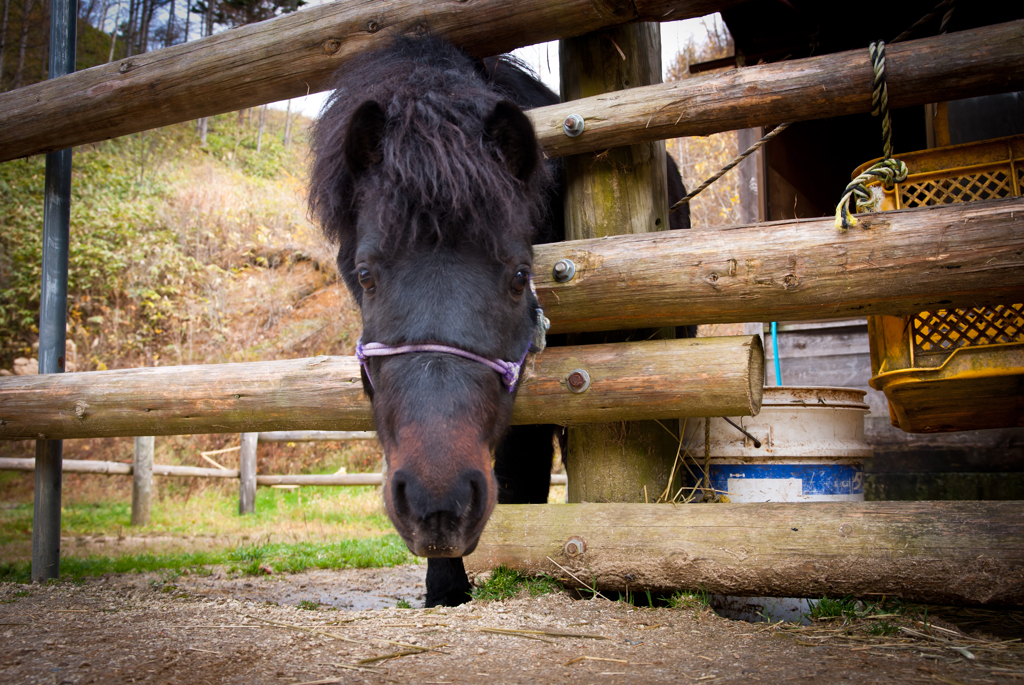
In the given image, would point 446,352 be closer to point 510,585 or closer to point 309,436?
point 510,585

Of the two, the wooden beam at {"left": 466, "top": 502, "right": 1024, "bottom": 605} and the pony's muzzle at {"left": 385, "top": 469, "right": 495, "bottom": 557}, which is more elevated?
the pony's muzzle at {"left": 385, "top": 469, "right": 495, "bottom": 557}

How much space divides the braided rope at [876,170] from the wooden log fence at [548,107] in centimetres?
4

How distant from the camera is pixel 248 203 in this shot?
49.4 ft

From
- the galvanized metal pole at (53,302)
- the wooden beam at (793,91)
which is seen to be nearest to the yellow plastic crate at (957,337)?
the wooden beam at (793,91)

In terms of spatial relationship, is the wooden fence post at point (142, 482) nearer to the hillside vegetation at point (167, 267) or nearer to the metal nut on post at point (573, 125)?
the hillside vegetation at point (167, 267)

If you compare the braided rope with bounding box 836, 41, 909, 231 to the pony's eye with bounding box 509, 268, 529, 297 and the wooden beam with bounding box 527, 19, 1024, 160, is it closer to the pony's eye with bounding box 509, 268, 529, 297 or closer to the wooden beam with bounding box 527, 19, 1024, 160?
the wooden beam with bounding box 527, 19, 1024, 160

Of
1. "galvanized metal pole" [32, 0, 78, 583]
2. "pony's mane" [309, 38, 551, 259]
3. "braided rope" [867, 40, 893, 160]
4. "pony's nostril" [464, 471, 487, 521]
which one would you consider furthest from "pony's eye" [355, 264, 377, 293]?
"galvanized metal pole" [32, 0, 78, 583]

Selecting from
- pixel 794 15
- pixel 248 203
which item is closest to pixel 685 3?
pixel 794 15

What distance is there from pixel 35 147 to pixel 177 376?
167cm

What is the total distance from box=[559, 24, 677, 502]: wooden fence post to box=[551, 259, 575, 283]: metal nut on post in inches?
13.9

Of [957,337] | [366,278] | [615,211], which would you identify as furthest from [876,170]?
[366,278]

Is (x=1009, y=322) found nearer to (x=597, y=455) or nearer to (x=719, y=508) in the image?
(x=719, y=508)

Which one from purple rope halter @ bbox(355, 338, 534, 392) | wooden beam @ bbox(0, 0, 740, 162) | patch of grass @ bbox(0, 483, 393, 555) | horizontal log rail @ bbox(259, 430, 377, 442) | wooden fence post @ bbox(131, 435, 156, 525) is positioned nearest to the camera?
purple rope halter @ bbox(355, 338, 534, 392)

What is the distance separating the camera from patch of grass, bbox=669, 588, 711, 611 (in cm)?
227
